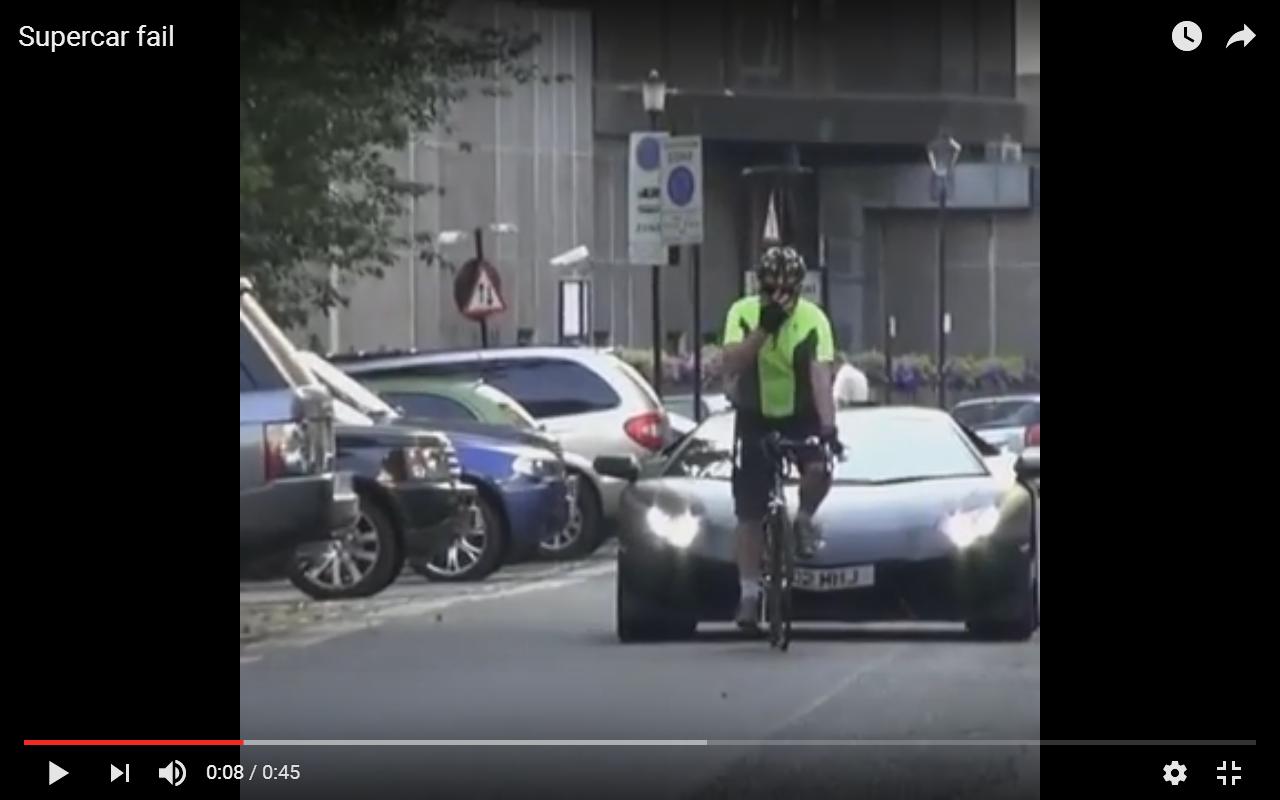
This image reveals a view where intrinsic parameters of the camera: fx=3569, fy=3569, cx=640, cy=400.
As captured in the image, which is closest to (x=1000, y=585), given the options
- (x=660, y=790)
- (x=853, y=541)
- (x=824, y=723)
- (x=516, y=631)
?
(x=853, y=541)

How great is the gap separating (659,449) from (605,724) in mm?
2960

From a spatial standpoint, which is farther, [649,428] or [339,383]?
[649,428]

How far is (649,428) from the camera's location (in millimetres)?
8289

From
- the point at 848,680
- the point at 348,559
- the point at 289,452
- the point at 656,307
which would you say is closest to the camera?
the point at 656,307

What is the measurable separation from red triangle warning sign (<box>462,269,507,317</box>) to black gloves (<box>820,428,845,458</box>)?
1.39 metres

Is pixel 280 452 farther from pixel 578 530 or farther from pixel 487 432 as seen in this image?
pixel 578 530

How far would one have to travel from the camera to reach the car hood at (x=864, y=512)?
779cm

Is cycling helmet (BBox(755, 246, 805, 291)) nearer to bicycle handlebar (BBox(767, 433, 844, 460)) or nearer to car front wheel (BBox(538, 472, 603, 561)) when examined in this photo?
bicycle handlebar (BBox(767, 433, 844, 460))

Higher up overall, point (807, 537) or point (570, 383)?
point (570, 383)

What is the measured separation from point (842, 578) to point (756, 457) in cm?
39

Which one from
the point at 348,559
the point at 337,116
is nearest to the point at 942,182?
the point at 337,116

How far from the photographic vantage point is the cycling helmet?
5.76m

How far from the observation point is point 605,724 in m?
5.45
